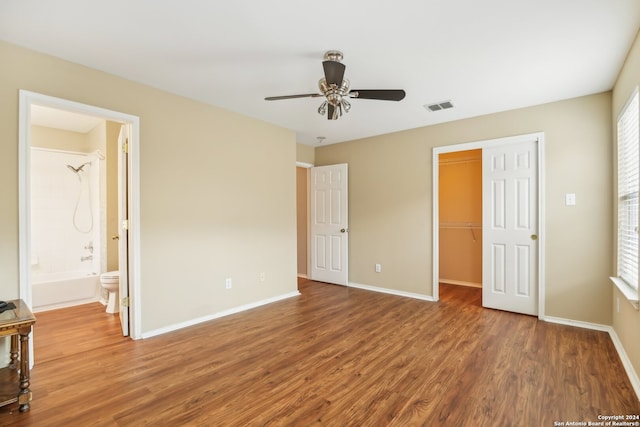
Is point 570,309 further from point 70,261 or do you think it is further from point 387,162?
point 70,261

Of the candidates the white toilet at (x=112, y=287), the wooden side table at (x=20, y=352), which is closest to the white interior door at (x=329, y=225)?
the white toilet at (x=112, y=287)

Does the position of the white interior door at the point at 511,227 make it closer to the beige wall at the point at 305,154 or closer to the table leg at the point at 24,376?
the beige wall at the point at 305,154

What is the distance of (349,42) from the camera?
2.29 m

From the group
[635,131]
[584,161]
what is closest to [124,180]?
[635,131]

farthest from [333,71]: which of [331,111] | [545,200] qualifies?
[545,200]

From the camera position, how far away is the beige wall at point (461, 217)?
17.2 feet

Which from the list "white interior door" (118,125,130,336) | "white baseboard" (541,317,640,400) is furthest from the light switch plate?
"white interior door" (118,125,130,336)

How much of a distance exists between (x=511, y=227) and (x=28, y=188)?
4.77 m

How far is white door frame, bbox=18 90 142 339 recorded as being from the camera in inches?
92.3

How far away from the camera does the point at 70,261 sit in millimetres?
4648

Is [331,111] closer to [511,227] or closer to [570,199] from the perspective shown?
[511,227]

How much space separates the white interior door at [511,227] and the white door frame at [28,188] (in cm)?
399

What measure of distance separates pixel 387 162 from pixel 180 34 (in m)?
3.34

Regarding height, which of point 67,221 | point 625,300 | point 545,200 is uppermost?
point 545,200
